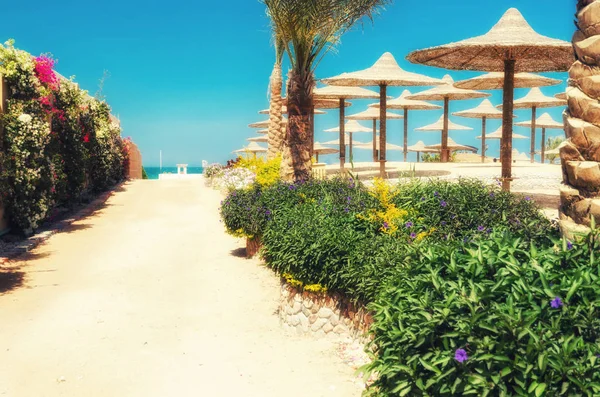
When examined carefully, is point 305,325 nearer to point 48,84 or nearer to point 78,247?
point 78,247

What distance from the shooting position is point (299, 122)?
12258 mm

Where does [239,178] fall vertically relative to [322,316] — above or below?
above

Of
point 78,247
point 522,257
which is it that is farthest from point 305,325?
point 78,247

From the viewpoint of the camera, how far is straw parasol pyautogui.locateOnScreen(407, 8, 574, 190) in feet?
33.5

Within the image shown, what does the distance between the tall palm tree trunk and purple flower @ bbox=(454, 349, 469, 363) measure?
1942 mm

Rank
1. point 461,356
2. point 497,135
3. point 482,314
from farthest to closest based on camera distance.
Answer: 1. point 497,135
2. point 482,314
3. point 461,356

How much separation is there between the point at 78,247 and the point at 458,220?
8509 mm

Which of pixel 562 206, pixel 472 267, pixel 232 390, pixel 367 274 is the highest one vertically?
pixel 562 206

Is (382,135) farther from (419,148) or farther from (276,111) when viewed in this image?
(419,148)

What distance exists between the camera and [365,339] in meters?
5.88

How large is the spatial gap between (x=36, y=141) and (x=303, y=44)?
261 inches

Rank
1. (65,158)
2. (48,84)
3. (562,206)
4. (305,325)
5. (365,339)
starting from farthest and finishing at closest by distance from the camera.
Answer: (65,158), (48,84), (305,325), (365,339), (562,206)

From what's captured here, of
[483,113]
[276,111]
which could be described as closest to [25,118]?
[276,111]

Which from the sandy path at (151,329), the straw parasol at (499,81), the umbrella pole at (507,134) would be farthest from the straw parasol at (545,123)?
the sandy path at (151,329)
